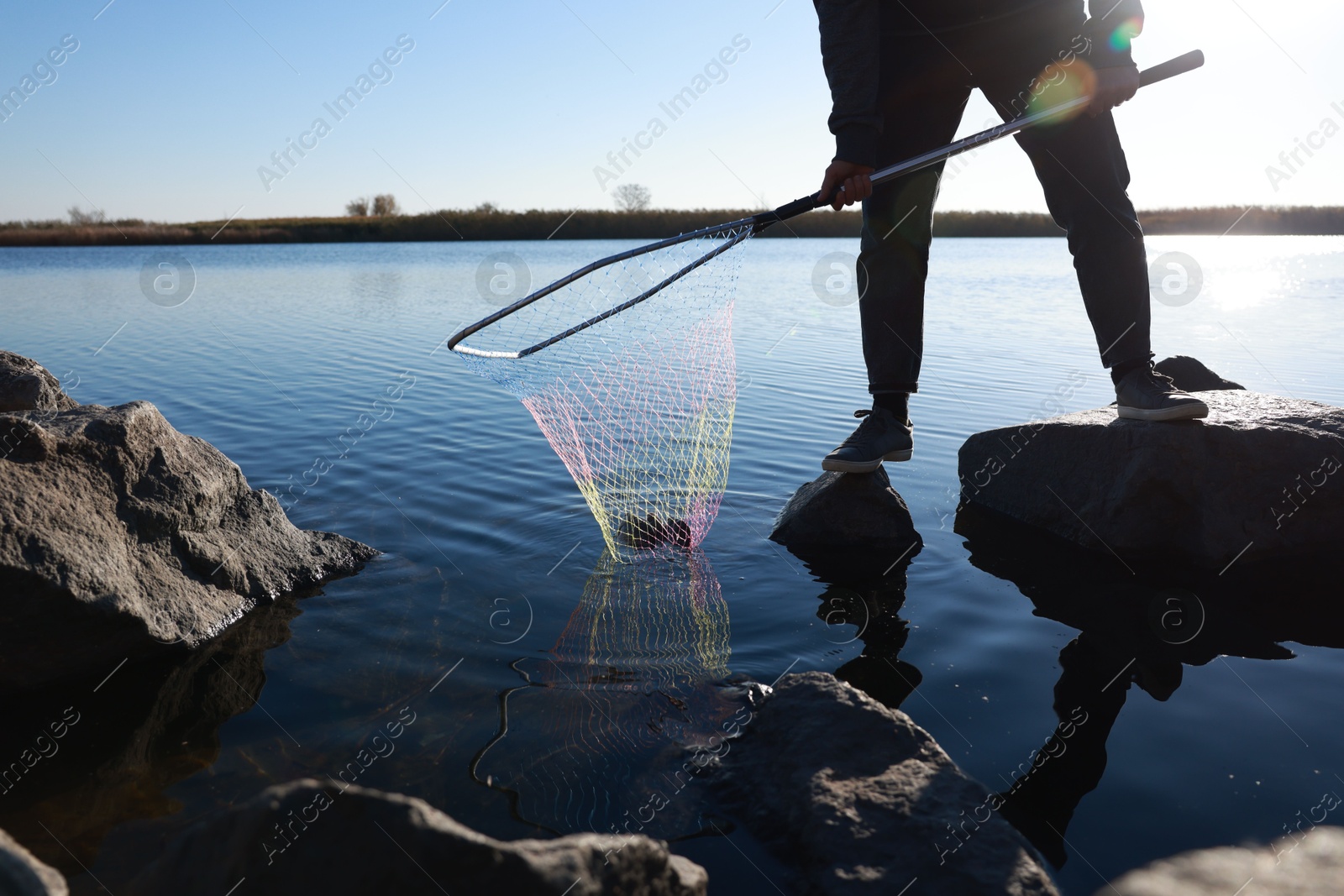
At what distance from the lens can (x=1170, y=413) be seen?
4.31m

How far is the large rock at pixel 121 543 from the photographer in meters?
3.02

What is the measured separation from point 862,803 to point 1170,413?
3120 millimetres

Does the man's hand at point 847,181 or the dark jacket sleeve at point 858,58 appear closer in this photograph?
the dark jacket sleeve at point 858,58

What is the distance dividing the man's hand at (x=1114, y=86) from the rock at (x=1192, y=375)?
2.98m

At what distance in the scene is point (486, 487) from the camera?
570cm

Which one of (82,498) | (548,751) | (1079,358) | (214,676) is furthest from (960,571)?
(1079,358)

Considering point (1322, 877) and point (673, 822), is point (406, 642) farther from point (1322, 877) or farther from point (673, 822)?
point (1322, 877)

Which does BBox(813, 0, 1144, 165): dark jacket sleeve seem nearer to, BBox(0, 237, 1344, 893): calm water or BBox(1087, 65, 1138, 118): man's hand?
BBox(1087, 65, 1138, 118): man's hand

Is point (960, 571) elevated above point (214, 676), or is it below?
above

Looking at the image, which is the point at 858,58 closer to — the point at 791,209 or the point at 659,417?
the point at 791,209

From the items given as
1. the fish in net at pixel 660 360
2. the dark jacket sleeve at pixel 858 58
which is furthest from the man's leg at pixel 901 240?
the dark jacket sleeve at pixel 858 58

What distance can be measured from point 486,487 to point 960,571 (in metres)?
3.12

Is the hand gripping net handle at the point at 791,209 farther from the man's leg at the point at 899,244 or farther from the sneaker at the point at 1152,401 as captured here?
the sneaker at the point at 1152,401

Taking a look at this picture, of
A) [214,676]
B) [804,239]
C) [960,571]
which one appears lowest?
[214,676]
